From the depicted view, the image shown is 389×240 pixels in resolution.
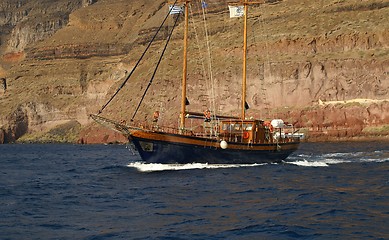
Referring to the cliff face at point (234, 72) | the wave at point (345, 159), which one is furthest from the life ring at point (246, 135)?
the cliff face at point (234, 72)

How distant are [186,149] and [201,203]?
19.2 meters

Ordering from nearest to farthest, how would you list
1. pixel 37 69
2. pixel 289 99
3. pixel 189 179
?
pixel 189 179
pixel 289 99
pixel 37 69

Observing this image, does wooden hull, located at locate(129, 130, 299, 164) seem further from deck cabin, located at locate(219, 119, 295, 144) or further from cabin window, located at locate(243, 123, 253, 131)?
cabin window, located at locate(243, 123, 253, 131)

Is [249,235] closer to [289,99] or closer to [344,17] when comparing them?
[289,99]

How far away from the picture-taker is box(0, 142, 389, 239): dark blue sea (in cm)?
2634

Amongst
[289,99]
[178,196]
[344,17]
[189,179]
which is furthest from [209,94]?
[178,196]

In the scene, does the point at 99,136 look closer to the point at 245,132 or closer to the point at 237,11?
the point at 237,11

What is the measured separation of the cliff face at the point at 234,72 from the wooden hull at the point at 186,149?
3507 cm

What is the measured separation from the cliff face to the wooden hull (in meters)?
35.1

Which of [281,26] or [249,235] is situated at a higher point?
[281,26]

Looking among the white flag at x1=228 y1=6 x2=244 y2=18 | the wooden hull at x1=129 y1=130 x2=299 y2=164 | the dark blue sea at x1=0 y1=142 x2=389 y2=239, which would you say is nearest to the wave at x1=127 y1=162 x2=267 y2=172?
the dark blue sea at x1=0 y1=142 x2=389 y2=239

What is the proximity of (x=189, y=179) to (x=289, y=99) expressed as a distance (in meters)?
68.4

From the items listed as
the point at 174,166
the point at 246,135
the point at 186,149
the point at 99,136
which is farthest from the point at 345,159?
the point at 99,136

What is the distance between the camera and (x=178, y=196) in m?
35.8
